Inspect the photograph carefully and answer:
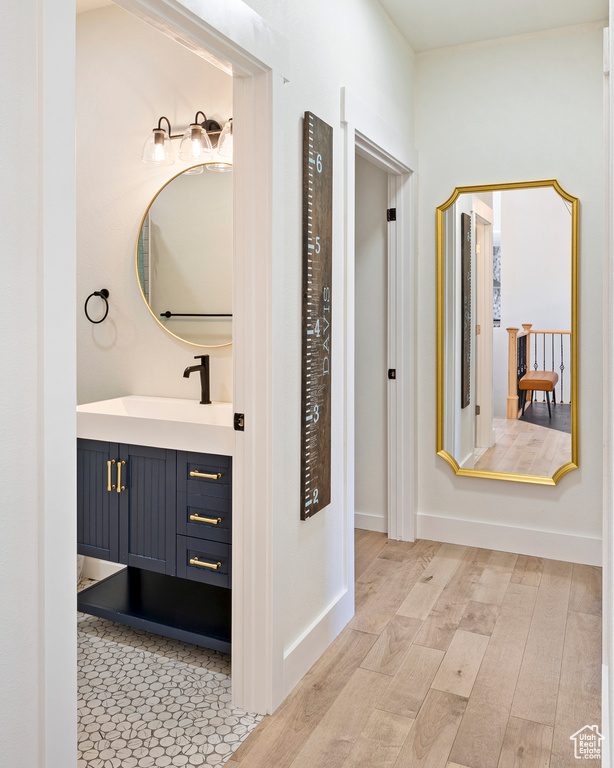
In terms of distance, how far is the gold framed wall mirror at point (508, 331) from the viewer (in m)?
3.24

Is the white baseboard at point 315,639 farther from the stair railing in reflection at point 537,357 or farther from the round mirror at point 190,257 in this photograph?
the stair railing in reflection at point 537,357

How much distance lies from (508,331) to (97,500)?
2297 mm

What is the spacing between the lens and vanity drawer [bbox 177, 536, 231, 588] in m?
2.18

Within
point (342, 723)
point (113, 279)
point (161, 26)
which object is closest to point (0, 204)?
point (161, 26)

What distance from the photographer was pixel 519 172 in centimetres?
328

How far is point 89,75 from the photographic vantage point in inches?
117

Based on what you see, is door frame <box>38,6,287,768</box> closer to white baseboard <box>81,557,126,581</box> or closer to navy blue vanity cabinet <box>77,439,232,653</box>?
navy blue vanity cabinet <box>77,439,232,653</box>

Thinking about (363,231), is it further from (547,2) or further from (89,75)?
(89,75)

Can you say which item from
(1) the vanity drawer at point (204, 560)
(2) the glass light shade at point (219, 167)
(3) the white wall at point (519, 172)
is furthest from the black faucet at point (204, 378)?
(3) the white wall at point (519, 172)

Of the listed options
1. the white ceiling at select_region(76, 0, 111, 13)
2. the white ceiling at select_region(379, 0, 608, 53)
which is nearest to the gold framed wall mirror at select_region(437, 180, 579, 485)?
the white ceiling at select_region(379, 0, 608, 53)

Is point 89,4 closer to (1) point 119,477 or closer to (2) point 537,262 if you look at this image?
(1) point 119,477

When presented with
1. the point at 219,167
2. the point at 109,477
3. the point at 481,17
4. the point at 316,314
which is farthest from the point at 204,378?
the point at 481,17

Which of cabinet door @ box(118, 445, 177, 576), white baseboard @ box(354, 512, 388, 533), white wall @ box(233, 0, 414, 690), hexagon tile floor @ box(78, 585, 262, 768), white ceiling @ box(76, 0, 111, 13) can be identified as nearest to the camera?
hexagon tile floor @ box(78, 585, 262, 768)

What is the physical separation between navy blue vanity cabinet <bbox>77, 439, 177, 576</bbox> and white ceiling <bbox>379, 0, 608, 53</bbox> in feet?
7.67
